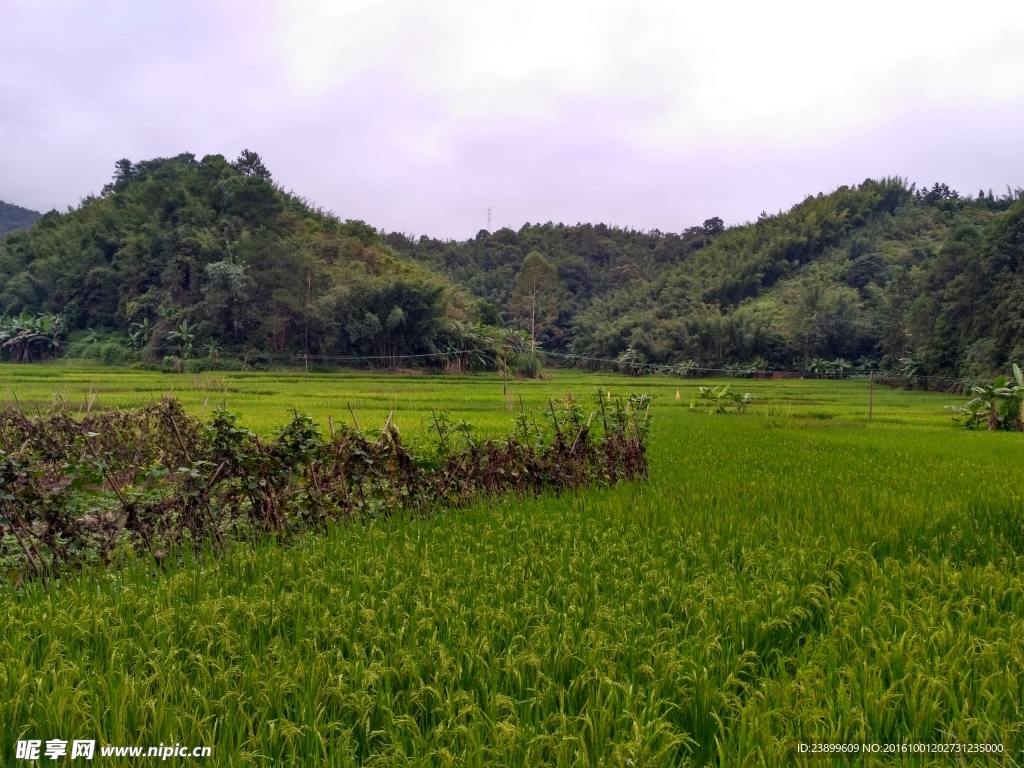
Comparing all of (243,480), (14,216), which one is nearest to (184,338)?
(243,480)

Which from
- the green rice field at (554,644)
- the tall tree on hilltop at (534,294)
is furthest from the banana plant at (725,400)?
the tall tree on hilltop at (534,294)

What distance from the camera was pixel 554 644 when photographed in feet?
8.20

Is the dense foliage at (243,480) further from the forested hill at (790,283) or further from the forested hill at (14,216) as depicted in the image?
the forested hill at (14,216)

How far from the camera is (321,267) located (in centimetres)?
3756

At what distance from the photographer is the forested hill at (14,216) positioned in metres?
95.3

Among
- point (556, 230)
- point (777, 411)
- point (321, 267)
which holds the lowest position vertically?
point (777, 411)

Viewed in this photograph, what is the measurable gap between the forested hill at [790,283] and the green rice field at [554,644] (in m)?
27.5

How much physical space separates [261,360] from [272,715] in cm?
3503

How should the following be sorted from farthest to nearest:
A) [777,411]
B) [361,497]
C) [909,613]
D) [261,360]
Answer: [261,360]
[777,411]
[361,497]
[909,613]

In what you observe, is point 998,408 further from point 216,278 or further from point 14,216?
point 14,216

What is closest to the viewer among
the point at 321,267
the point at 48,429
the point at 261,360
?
the point at 48,429

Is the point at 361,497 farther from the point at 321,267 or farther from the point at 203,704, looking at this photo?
the point at 321,267

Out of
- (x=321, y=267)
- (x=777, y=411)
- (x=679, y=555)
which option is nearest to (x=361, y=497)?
(x=679, y=555)

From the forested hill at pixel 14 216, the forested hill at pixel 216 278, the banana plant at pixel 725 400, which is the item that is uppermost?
the forested hill at pixel 14 216
